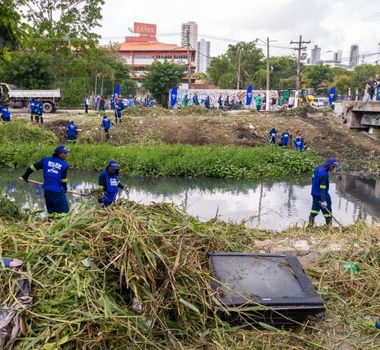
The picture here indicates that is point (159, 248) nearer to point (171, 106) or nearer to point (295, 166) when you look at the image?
point (295, 166)

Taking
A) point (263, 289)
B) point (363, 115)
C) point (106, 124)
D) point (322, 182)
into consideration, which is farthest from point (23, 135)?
point (263, 289)

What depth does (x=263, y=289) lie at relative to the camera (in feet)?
12.8

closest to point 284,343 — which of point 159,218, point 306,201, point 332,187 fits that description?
point 159,218

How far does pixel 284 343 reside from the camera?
11.6ft

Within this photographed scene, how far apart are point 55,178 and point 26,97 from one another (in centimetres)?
2202

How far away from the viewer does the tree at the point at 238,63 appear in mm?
48812

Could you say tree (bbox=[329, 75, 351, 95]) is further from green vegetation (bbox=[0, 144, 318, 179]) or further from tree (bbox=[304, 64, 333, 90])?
green vegetation (bbox=[0, 144, 318, 179])

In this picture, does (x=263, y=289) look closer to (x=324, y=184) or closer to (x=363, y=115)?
(x=324, y=184)

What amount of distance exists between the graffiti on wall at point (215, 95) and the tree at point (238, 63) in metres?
12.2

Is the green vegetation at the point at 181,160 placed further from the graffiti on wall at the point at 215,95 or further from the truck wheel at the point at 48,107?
the graffiti on wall at the point at 215,95

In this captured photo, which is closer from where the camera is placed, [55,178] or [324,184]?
[55,178]

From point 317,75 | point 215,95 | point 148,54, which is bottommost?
point 215,95

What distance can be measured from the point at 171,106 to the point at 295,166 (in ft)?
54.3

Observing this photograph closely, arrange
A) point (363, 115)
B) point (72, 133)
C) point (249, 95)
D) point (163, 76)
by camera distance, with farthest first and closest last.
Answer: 1. point (163, 76)
2. point (249, 95)
3. point (363, 115)
4. point (72, 133)
